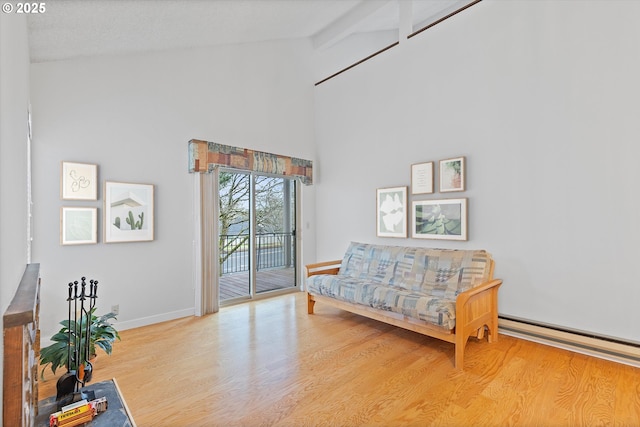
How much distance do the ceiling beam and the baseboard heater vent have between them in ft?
13.3

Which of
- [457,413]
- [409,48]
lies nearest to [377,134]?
[409,48]

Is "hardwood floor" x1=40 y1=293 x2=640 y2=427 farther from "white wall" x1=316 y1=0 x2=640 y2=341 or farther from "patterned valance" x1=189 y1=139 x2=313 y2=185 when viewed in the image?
"patterned valance" x1=189 y1=139 x2=313 y2=185

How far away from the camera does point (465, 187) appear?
3486mm

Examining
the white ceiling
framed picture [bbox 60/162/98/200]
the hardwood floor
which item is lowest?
the hardwood floor

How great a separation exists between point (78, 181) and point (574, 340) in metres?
4.76

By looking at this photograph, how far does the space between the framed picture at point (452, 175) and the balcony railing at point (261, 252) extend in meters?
2.47

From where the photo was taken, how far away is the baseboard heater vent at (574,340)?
2512mm

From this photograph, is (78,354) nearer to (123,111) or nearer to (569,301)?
(123,111)

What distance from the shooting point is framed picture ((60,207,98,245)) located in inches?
117

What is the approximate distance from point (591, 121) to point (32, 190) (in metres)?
4.93

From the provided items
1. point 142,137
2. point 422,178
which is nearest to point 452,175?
point 422,178

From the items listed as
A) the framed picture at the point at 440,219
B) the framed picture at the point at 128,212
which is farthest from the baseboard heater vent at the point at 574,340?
the framed picture at the point at 128,212

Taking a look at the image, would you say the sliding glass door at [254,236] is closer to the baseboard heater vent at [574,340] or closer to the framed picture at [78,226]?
the framed picture at [78,226]

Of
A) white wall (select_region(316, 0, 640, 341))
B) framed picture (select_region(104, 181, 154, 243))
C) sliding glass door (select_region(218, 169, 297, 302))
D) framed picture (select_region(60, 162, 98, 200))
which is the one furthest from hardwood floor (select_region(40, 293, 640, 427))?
framed picture (select_region(60, 162, 98, 200))
